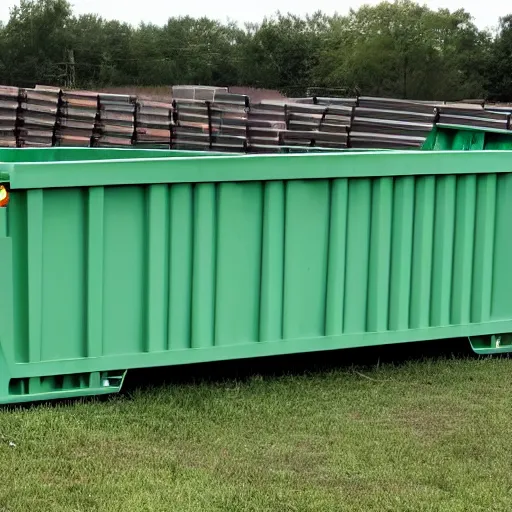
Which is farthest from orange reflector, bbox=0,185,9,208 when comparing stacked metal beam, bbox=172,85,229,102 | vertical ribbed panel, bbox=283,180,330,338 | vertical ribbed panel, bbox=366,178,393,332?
stacked metal beam, bbox=172,85,229,102

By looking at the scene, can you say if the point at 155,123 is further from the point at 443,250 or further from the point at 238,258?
the point at 238,258

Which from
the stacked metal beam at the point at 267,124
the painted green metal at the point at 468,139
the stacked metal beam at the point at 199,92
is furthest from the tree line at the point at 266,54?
the painted green metal at the point at 468,139

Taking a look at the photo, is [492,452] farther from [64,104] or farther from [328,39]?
[328,39]

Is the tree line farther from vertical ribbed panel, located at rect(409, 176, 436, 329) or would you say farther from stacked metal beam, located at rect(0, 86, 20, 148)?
vertical ribbed panel, located at rect(409, 176, 436, 329)

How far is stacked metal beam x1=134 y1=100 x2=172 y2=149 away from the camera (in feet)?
47.1

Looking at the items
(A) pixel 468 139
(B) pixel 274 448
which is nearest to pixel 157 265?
Result: (B) pixel 274 448

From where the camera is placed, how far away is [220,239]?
14.1 ft

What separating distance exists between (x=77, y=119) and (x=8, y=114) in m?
1.13

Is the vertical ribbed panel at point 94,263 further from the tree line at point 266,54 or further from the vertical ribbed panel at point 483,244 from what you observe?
the tree line at point 266,54

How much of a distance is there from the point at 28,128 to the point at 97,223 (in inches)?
407

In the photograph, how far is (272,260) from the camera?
14.4 feet

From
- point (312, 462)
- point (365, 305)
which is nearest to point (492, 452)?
point (312, 462)

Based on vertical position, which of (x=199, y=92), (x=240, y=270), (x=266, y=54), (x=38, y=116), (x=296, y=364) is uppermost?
(x=266, y=54)

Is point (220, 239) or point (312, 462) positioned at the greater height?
point (220, 239)
